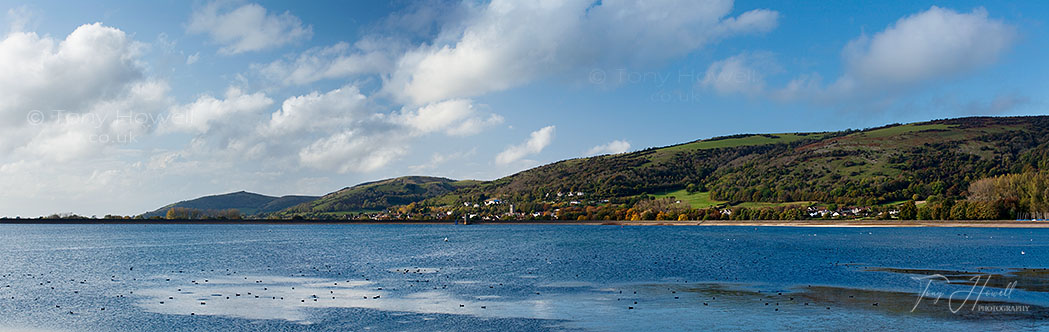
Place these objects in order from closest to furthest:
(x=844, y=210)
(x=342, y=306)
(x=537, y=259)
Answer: (x=342, y=306) < (x=537, y=259) < (x=844, y=210)

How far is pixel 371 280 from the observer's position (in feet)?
150

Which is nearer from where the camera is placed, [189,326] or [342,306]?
[189,326]

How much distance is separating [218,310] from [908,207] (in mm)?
174540

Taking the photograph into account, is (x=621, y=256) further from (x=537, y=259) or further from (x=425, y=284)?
(x=425, y=284)

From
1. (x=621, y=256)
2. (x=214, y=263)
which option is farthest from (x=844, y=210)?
(x=214, y=263)

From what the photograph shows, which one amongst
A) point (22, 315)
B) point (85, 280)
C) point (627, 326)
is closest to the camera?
point (627, 326)

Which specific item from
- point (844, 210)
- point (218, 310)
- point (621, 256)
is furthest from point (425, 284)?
point (844, 210)

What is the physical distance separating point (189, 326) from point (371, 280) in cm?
1808

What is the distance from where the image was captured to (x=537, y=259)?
66.4 m

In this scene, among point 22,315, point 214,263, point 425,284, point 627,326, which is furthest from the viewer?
point 214,263

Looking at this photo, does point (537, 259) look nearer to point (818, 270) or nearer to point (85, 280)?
point (818, 270)

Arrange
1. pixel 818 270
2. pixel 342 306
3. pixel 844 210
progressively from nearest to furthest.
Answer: pixel 342 306 → pixel 818 270 → pixel 844 210

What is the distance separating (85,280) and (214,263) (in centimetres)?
1547

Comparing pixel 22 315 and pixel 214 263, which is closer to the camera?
pixel 22 315
